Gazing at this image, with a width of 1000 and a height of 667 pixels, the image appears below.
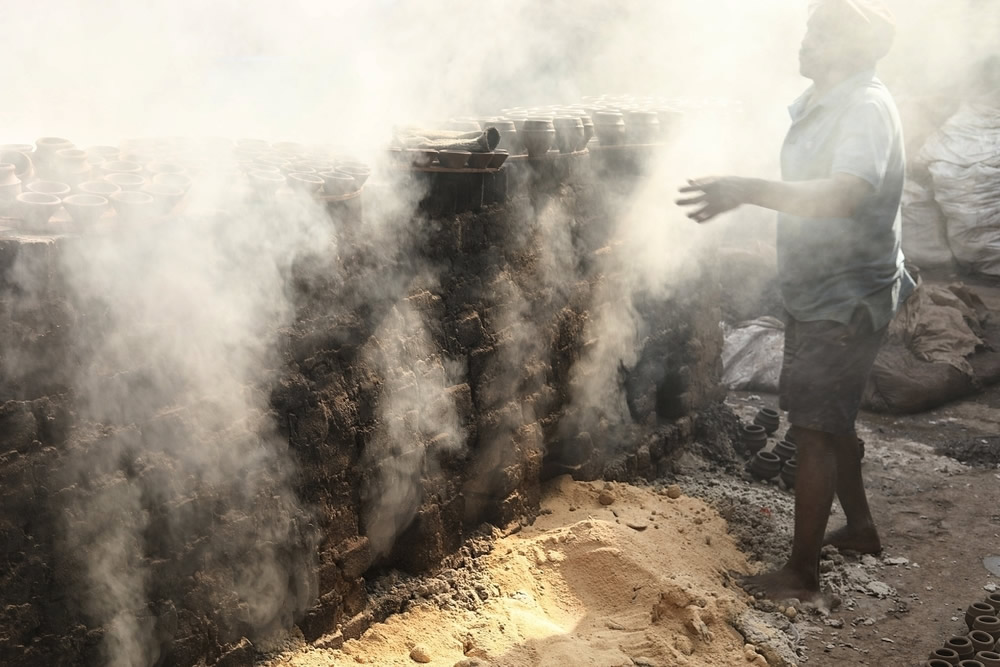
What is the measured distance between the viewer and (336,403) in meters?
3.65

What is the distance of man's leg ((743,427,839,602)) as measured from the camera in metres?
4.52

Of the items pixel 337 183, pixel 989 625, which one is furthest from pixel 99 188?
pixel 989 625

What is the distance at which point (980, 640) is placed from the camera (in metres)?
4.03

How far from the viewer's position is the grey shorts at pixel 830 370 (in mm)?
4488

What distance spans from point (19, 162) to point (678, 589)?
10.5 feet

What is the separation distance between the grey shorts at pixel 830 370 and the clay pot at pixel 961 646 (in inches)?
41.4

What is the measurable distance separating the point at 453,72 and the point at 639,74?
382 cm

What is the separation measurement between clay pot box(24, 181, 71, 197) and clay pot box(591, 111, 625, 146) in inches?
116

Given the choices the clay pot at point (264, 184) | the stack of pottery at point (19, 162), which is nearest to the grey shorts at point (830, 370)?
the clay pot at point (264, 184)

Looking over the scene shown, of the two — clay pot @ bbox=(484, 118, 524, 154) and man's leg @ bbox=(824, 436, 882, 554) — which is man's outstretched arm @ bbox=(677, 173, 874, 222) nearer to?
clay pot @ bbox=(484, 118, 524, 154)

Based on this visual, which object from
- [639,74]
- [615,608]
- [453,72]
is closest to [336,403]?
[615,608]

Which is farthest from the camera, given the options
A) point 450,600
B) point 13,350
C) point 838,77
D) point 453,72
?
A: point 453,72

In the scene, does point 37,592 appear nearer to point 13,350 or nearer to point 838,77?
point 13,350

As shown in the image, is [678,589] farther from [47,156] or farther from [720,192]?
[47,156]
